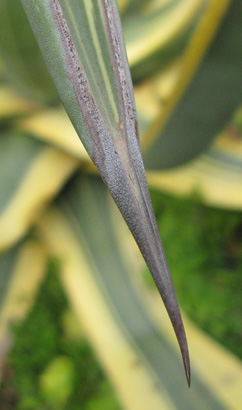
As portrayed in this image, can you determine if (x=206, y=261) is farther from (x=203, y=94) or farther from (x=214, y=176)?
(x=203, y=94)

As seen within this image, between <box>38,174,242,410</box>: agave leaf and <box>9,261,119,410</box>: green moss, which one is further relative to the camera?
<box>9,261,119,410</box>: green moss

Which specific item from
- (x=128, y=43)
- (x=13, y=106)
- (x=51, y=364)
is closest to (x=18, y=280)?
(x=51, y=364)

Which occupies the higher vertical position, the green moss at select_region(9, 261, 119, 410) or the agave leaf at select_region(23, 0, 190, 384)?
the agave leaf at select_region(23, 0, 190, 384)

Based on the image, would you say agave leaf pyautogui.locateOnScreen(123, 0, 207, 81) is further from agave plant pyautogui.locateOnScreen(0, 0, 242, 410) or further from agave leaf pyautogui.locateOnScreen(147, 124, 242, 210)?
agave leaf pyautogui.locateOnScreen(147, 124, 242, 210)

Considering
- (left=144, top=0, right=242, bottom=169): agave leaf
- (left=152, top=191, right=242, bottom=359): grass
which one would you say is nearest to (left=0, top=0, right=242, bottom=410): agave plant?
(left=144, top=0, right=242, bottom=169): agave leaf

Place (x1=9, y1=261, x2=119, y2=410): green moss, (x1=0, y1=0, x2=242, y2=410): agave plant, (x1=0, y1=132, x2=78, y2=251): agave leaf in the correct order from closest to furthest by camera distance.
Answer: (x1=0, y1=0, x2=242, y2=410): agave plant, (x1=0, y1=132, x2=78, y2=251): agave leaf, (x1=9, y1=261, x2=119, y2=410): green moss

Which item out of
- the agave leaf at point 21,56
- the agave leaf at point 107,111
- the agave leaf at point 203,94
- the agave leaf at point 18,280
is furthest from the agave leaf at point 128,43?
the agave leaf at point 107,111

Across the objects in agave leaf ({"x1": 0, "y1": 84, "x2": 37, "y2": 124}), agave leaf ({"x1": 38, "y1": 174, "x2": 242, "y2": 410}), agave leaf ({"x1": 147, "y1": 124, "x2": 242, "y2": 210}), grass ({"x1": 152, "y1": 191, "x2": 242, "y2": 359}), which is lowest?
grass ({"x1": 152, "y1": 191, "x2": 242, "y2": 359})

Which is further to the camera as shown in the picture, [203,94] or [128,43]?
[128,43]

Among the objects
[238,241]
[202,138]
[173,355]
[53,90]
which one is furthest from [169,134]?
[238,241]
